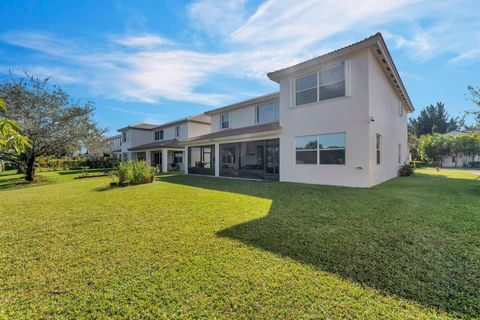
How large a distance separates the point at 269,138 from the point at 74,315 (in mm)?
12264

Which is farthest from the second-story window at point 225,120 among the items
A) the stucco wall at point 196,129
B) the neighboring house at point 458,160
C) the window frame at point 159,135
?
the neighboring house at point 458,160

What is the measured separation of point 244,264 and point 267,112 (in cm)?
1424

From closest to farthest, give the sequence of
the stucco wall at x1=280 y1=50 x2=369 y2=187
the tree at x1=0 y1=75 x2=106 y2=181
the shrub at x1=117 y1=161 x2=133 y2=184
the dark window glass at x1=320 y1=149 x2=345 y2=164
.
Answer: the stucco wall at x1=280 y1=50 x2=369 y2=187 < the dark window glass at x1=320 y1=149 x2=345 y2=164 < the shrub at x1=117 y1=161 x2=133 y2=184 < the tree at x1=0 y1=75 x2=106 y2=181

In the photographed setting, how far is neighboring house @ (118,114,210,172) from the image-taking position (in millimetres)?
24609

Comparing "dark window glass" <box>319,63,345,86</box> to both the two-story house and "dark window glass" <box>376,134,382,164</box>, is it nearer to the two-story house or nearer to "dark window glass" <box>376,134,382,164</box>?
the two-story house

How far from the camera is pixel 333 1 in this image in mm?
8391

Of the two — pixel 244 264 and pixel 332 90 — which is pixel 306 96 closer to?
pixel 332 90

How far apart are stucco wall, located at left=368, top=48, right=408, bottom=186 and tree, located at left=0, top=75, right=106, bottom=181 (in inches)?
775

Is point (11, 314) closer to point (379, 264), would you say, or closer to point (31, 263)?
point (31, 263)

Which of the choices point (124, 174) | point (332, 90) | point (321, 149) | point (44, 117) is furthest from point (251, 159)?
point (44, 117)

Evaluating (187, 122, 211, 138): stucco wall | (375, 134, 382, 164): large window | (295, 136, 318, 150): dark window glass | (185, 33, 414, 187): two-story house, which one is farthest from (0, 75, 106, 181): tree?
(375, 134, 382, 164): large window

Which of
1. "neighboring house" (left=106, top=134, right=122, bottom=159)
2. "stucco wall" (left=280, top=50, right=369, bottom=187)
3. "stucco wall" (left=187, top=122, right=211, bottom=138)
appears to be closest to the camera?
"stucco wall" (left=280, top=50, right=369, bottom=187)

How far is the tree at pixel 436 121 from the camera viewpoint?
156ft

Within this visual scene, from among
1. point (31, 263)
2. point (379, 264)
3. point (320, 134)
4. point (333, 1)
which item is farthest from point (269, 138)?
point (31, 263)
